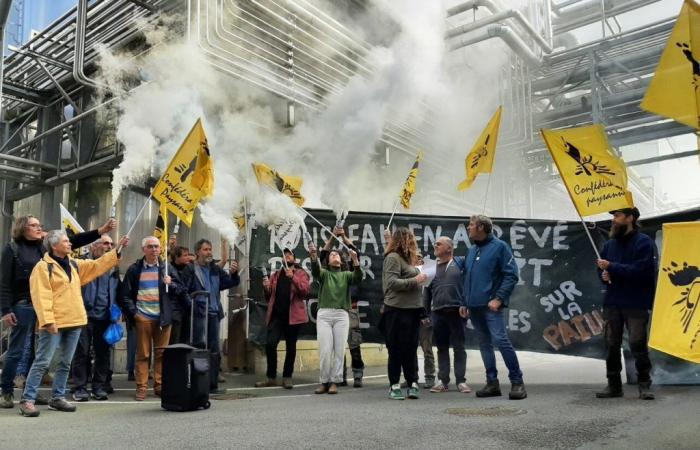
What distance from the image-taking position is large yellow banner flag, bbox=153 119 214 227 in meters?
6.62

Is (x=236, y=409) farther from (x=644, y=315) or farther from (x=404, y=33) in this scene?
(x=404, y=33)

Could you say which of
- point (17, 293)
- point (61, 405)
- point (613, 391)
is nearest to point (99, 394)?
point (61, 405)

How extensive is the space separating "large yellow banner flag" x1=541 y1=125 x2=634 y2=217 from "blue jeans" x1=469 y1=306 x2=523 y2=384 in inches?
54.5

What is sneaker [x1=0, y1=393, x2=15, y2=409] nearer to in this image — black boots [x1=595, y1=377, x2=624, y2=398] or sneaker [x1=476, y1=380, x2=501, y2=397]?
sneaker [x1=476, y1=380, x2=501, y2=397]

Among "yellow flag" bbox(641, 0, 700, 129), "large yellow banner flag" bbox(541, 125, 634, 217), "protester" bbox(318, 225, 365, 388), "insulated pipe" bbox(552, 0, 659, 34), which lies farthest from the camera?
"insulated pipe" bbox(552, 0, 659, 34)

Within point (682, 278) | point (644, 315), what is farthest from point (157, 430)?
point (644, 315)

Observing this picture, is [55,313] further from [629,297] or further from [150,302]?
[629,297]

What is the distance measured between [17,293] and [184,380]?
1.79 meters

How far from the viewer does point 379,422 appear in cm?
443

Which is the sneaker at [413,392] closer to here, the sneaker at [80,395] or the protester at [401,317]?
the protester at [401,317]

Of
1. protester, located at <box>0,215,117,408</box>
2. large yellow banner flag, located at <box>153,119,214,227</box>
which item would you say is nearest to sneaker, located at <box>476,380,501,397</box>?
large yellow banner flag, located at <box>153,119,214,227</box>

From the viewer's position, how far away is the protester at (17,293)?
17.9ft

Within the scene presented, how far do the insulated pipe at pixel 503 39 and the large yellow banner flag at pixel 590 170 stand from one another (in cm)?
700

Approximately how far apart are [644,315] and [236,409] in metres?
3.74
